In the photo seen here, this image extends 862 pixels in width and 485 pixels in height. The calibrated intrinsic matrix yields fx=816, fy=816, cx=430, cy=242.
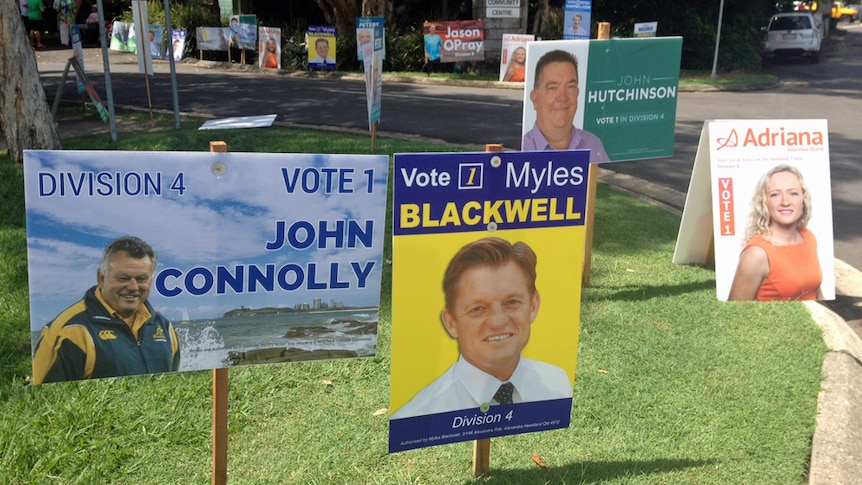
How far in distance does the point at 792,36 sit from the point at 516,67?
14.2 meters

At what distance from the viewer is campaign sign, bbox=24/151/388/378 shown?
2621 mm

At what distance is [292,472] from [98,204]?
1.47 m

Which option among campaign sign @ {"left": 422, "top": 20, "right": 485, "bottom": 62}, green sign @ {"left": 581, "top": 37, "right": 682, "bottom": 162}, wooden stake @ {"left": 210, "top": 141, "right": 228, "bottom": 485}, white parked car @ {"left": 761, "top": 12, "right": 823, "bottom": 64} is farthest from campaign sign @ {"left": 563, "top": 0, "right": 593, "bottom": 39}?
wooden stake @ {"left": 210, "top": 141, "right": 228, "bottom": 485}

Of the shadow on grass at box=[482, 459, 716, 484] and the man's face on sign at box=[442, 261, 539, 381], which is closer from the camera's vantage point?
the man's face on sign at box=[442, 261, 539, 381]

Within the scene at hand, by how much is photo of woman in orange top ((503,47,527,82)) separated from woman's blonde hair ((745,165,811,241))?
51.4 feet

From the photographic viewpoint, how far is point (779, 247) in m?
5.67

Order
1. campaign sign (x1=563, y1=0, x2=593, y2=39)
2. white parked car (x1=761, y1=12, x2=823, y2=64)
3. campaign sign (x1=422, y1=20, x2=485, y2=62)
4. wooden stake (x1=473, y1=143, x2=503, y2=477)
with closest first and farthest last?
wooden stake (x1=473, y1=143, x2=503, y2=477) < campaign sign (x1=563, y1=0, x2=593, y2=39) < campaign sign (x1=422, y1=20, x2=485, y2=62) < white parked car (x1=761, y1=12, x2=823, y2=64)

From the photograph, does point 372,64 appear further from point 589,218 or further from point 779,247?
point 779,247

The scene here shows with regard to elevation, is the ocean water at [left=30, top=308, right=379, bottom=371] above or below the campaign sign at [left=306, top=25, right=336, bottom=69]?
below

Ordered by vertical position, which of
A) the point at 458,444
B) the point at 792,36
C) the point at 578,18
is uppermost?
the point at 578,18

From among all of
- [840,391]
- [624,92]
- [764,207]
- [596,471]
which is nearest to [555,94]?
[624,92]

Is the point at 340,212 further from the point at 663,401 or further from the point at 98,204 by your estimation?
the point at 663,401

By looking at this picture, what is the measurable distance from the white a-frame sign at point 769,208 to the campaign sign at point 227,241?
345 cm

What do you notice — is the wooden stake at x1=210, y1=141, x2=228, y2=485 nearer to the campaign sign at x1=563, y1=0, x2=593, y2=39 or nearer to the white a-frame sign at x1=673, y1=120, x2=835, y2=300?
the white a-frame sign at x1=673, y1=120, x2=835, y2=300
